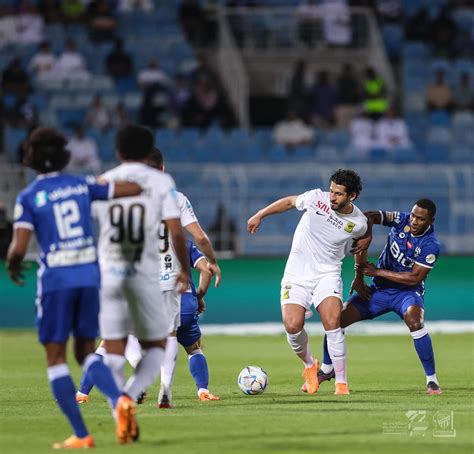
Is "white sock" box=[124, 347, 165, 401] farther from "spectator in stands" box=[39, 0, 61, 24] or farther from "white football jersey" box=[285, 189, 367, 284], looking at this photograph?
"spectator in stands" box=[39, 0, 61, 24]

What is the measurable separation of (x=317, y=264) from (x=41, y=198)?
4.55m

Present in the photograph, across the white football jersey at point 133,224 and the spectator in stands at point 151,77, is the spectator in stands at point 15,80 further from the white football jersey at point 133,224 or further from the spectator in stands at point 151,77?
the white football jersey at point 133,224

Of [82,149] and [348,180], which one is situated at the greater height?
[348,180]

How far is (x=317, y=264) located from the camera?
12219mm

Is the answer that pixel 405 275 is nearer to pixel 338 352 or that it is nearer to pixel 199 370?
pixel 338 352

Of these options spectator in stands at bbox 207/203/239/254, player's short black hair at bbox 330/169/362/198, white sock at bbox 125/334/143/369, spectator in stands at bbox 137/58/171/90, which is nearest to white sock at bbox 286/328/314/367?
player's short black hair at bbox 330/169/362/198

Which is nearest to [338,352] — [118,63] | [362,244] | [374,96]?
[362,244]

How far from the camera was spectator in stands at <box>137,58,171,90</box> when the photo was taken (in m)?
27.2

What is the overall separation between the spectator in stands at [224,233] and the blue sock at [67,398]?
1332cm

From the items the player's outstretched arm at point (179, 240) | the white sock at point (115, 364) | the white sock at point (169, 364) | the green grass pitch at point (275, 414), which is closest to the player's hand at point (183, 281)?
the player's outstretched arm at point (179, 240)

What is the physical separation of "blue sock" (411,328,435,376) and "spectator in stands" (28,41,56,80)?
16.7 meters

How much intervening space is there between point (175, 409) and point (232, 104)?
726 inches

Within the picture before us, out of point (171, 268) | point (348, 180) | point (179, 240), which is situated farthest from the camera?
point (348, 180)

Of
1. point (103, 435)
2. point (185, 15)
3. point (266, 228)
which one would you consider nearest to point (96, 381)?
point (103, 435)
